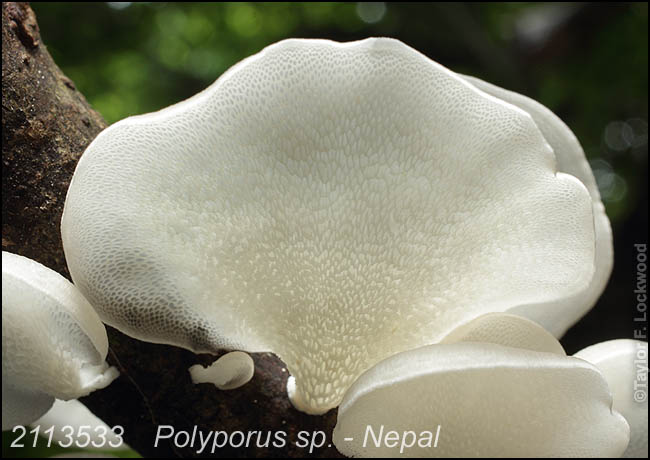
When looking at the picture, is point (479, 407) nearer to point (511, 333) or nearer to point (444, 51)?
point (511, 333)

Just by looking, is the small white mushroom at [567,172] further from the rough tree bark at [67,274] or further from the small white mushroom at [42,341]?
the small white mushroom at [42,341]

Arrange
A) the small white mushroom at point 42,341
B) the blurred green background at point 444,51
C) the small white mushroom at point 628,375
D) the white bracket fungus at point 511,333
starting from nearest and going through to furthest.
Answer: the small white mushroom at point 42,341 < the white bracket fungus at point 511,333 < the small white mushroom at point 628,375 < the blurred green background at point 444,51

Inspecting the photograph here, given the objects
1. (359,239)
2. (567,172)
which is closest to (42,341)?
(359,239)

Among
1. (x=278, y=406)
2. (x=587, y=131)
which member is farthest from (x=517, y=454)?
(x=587, y=131)

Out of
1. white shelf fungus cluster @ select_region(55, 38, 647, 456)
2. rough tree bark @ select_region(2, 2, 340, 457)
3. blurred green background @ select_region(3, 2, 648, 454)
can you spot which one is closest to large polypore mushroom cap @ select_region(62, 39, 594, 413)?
white shelf fungus cluster @ select_region(55, 38, 647, 456)

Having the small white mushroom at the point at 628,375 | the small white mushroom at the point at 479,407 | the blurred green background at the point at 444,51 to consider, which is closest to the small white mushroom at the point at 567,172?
the small white mushroom at the point at 628,375

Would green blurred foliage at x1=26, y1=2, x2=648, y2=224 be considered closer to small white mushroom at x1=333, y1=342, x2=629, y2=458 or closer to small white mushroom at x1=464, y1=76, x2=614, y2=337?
small white mushroom at x1=464, y1=76, x2=614, y2=337

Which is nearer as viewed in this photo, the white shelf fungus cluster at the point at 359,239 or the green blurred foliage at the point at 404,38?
the white shelf fungus cluster at the point at 359,239
